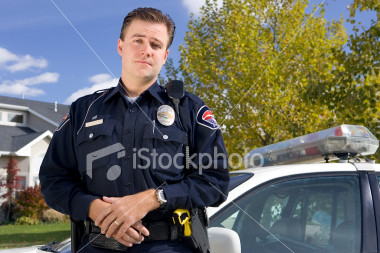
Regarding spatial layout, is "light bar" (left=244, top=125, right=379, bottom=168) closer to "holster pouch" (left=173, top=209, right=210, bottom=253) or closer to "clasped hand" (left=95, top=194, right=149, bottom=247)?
"holster pouch" (left=173, top=209, right=210, bottom=253)

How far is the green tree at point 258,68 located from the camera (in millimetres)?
13758

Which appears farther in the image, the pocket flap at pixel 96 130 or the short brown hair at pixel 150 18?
the short brown hair at pixel 150 18

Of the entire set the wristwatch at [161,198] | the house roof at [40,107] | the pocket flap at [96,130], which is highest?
the house roof at [40,107]

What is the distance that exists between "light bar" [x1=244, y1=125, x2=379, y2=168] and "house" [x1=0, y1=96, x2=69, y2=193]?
918 inches

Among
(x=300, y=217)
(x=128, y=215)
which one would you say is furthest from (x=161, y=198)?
(x=300, y=217)

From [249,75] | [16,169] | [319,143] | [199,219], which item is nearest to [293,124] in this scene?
[249,75]

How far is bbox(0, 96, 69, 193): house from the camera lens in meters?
25.8

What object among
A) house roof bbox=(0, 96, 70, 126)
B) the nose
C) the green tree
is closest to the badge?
the nose

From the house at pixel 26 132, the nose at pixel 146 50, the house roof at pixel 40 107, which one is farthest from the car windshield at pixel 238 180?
the house roof at pixel 40 107

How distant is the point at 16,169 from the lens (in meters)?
24.7

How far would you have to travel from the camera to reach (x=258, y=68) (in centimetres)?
1416

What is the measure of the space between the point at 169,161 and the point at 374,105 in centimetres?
895

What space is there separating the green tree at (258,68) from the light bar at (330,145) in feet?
29.6

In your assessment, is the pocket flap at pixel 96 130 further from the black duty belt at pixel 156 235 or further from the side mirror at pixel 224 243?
the side mirror at pixel 224 243
